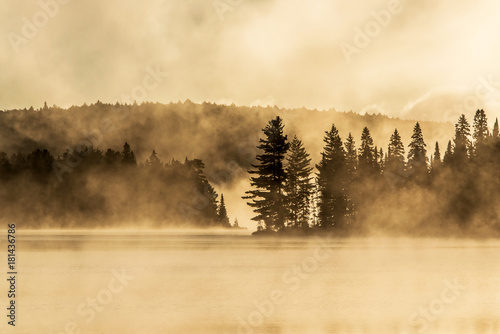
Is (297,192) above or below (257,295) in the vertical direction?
above

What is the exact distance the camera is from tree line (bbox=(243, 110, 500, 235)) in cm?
10762

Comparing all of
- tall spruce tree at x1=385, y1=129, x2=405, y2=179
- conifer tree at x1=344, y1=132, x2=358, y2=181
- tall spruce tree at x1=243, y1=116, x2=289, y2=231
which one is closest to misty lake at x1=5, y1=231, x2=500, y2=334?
tall spruce tree at x1=243, y1=116, x2=289, y2=231

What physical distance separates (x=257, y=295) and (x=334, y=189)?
79377 millimetres

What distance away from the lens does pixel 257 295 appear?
3228 centimetres

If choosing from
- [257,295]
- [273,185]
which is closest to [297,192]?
[273,185]

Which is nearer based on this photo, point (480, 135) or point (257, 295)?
point (257, 295)

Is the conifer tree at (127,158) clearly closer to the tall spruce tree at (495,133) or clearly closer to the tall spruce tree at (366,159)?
the tall spruce tree at (366,159)

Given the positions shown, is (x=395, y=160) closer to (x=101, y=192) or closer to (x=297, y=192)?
(x=297, y=192)

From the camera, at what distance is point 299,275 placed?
133 feet

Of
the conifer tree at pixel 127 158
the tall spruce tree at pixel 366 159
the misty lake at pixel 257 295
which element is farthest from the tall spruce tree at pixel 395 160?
the misty lake at pixel 257 295

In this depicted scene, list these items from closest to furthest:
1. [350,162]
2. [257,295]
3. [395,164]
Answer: [257,295], [350,162], [395,164]

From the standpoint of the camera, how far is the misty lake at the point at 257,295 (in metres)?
24.5

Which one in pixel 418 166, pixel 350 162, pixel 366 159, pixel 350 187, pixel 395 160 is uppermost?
pixel 395 160

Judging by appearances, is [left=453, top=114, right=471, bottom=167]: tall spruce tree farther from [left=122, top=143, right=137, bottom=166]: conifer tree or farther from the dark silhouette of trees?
[left=122, top=143, right=137, bottom=166]: conifer tree
